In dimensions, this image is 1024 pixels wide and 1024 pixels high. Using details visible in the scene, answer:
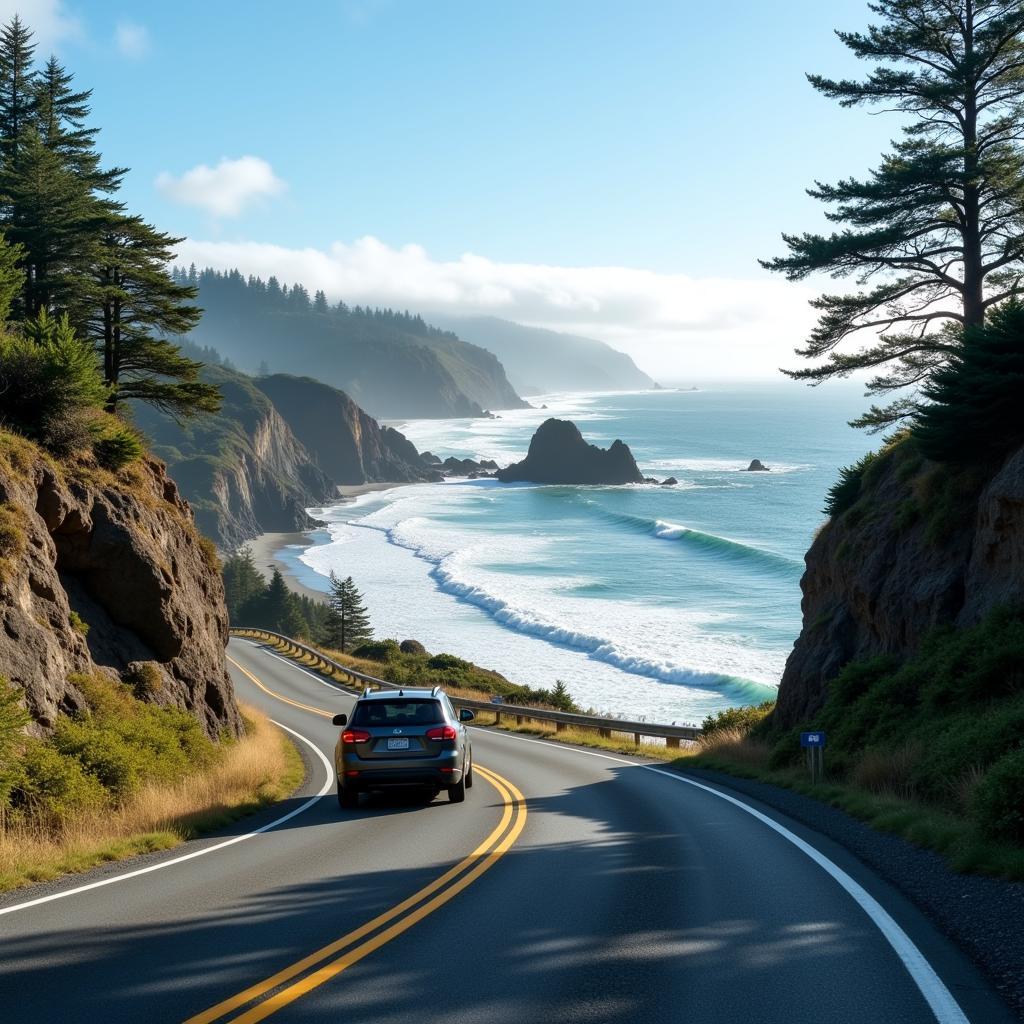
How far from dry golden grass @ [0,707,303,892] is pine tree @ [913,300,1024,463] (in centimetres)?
1372

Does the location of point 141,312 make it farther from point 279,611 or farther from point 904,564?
point 279,611

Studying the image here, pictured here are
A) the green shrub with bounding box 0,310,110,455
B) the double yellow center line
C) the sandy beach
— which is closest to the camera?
the double yellow center line

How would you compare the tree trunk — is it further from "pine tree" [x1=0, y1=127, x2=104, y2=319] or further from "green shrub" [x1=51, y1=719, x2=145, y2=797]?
"pine tree" [x1=0, y1=127, x2=104, y2=319]

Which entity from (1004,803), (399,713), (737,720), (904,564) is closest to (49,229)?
(399,713)

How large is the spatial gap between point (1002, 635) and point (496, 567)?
69868 mm

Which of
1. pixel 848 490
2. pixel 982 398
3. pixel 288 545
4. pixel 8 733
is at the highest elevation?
pixel 982 398

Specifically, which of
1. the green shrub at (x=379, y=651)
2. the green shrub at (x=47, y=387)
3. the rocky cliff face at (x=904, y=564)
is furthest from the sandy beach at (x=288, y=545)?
the green shrub at (x=47, y=387)

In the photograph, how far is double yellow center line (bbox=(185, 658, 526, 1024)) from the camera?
536 cm

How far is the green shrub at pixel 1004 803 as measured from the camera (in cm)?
884

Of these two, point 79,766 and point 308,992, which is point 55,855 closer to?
point 79,766

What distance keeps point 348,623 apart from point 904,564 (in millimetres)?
52122

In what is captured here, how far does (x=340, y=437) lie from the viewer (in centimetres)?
18400

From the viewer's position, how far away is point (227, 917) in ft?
24.4

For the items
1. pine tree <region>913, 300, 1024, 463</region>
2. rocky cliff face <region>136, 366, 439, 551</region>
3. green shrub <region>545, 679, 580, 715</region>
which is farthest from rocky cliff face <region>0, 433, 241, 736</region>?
rocky cliff face <region>136, 366, 439, 551</region>
